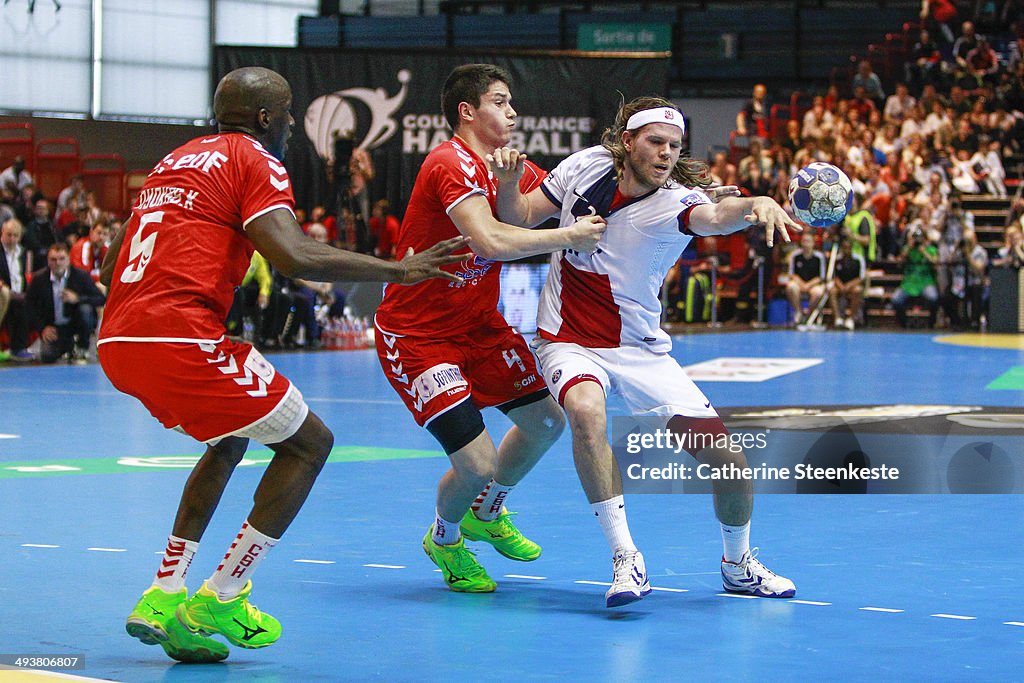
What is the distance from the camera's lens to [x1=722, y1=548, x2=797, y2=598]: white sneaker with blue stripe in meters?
5.72

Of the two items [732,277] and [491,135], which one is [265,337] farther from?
[491,135]

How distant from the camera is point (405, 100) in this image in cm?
2611

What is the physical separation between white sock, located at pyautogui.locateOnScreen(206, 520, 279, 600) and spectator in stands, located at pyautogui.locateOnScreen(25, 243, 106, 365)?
497 inches

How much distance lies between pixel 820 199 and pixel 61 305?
12822 mm

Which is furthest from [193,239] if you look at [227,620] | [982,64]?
[982,64]

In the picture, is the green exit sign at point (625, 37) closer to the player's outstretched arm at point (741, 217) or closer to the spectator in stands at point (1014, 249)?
the spectator in stands at point (1014, 249)

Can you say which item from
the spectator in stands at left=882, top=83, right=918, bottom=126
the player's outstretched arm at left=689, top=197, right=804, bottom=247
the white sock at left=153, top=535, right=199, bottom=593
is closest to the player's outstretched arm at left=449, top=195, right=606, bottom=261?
the player's outstretched arm at left=689, top=197, right=804, bottom=247

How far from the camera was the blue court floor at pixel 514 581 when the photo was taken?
4.77 m

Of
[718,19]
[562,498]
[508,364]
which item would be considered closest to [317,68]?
[718,19]

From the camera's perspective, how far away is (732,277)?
2647cm

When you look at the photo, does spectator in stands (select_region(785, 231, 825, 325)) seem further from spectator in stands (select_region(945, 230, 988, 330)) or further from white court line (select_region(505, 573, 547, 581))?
white court line (select_region(505, 573, 547, 581))

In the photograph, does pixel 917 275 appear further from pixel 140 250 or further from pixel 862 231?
pixel 140 250

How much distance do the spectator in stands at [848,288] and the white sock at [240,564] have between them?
68.5ft

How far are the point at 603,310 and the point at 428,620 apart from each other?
148cm
